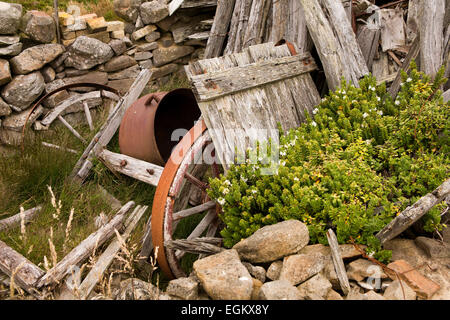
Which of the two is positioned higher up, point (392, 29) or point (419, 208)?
point (392, 29)

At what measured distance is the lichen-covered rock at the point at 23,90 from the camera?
4.88m

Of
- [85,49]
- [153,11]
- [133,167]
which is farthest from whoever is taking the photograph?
[153,11]

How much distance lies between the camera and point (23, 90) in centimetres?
493

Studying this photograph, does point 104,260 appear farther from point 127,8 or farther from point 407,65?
point 127,8

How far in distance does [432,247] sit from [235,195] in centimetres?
140

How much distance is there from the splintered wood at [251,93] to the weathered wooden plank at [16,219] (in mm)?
1991

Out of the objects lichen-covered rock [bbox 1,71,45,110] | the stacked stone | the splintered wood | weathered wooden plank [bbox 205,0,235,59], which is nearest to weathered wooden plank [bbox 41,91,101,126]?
lichen-covered rock [bbox 1,71,45,110]

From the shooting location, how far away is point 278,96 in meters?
3.76

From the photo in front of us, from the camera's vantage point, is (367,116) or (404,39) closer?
(367,116)

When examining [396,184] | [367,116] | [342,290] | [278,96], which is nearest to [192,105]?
[278,96]

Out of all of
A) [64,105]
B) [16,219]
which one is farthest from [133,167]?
[64,105]

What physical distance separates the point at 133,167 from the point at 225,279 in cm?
224

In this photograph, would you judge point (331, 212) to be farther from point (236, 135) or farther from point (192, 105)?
point (192, 105)

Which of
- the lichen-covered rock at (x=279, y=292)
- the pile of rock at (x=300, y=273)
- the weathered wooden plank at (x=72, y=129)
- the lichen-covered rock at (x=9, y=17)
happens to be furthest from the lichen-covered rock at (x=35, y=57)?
the lichen-covered rock at (x=279, y=292)
